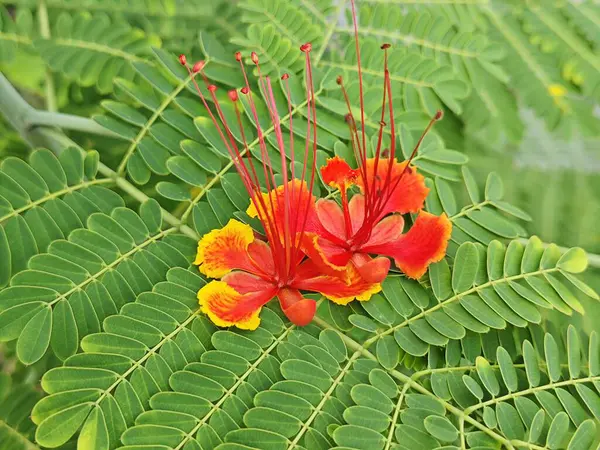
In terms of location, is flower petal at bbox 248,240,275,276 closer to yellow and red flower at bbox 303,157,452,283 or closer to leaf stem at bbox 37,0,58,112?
yellow and red flower at bbox 303,157,452,283

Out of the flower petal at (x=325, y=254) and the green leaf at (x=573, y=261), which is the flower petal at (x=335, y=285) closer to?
the flower petal at (x=325, y=254)

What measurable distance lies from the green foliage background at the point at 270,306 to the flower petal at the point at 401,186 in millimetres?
49

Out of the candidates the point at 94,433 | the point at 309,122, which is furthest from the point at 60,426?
the point at 309,122

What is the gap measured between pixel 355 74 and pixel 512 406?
2.07 feet

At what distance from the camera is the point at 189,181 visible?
37.6 inches

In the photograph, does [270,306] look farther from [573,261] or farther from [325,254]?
[573,261]

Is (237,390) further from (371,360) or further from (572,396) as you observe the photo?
(572,396)

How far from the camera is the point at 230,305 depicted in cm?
81

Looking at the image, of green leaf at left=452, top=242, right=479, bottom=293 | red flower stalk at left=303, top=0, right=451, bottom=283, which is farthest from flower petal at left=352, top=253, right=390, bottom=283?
green leaf at left=452, top=242, right=479, bottom=293

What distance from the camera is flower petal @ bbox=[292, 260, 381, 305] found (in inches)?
33.5

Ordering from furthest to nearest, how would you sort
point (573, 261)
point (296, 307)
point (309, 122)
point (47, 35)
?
point (47, 35), point (309, 122), point (573, 261), point (296, 307)

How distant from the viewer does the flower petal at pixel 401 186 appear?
3.08 feet

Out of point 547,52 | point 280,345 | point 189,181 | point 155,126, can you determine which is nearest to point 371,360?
point 280,345

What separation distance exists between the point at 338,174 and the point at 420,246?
0.53 feet
